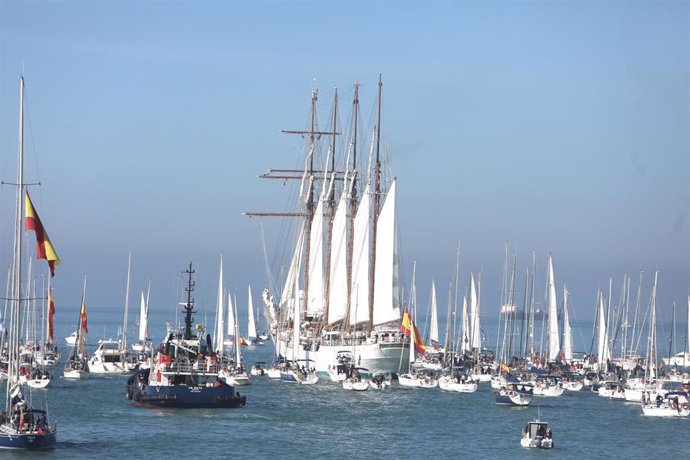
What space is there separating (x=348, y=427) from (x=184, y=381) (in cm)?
1123

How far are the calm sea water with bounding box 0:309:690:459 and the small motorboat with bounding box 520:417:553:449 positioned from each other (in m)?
0.67

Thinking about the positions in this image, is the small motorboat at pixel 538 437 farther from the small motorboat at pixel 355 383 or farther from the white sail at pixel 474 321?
the white sail at pixel 474 321

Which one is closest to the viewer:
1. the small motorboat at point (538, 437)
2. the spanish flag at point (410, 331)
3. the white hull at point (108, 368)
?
the small motorboat at point (538, 437)

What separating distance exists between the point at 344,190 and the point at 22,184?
79.7 metres

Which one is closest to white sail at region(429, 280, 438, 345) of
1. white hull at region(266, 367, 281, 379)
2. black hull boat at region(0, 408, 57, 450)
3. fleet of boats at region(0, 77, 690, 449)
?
fleet of boats at region(0, 77, 690, 449)

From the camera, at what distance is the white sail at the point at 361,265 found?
134000mm

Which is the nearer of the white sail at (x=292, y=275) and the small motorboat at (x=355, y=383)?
the small motorboat at (x=355, y=383)

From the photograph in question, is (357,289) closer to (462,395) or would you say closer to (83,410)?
(462,395)

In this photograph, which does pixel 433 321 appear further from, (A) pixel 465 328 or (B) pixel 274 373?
(B) pixel 274 373

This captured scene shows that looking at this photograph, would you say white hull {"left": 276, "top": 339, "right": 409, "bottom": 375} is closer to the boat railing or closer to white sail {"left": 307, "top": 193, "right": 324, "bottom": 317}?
white sail {"left": 307, "top": 193, "right": 324, "bottom": 317}

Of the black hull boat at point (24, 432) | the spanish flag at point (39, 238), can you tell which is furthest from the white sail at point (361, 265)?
the spanish flag at point (39, 238)

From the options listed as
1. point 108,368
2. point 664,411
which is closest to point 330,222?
point 108,368

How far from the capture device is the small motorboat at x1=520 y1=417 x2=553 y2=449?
254 feet

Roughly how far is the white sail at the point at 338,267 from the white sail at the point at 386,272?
19.2ft
